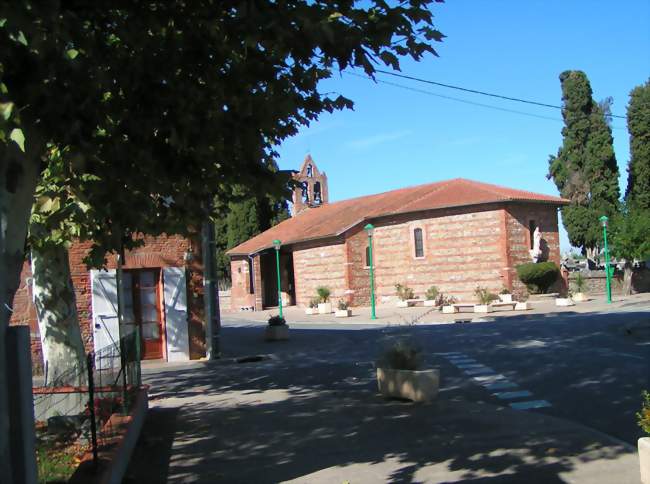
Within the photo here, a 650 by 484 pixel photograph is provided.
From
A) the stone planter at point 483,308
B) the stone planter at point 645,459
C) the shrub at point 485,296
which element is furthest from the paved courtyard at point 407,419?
the shrub at point 485,296

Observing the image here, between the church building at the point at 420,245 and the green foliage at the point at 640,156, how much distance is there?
10337 mm

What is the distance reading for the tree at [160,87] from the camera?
423cm

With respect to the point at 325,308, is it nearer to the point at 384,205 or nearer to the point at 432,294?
the point at 432,294

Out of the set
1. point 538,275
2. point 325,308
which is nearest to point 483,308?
Result: point 538,275

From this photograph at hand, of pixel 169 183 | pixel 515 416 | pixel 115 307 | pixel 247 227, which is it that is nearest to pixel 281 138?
pixel 169 183

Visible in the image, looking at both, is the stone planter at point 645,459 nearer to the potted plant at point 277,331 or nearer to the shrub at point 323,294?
the potted plant at point 277,331

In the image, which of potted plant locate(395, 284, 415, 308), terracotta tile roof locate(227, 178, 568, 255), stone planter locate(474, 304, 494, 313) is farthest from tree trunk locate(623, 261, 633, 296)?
stone planter locate(474, 304, 494, 313)

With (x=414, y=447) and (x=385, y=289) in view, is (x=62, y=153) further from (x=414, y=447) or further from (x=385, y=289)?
(x=385, y=289)

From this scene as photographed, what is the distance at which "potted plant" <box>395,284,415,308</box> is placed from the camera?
36.1 meters

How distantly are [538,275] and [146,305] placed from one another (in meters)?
22.8

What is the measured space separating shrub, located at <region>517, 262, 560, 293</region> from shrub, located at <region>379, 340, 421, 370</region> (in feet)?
81.5

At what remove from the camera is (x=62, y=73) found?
434 centimetres

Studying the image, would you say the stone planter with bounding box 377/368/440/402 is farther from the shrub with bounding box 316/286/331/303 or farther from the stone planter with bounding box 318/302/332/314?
the shrub with bounding box 316/286/331/303

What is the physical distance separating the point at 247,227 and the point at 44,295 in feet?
140
